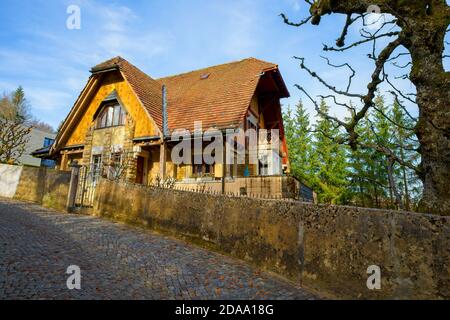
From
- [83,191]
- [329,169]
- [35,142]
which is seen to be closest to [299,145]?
[329,169]

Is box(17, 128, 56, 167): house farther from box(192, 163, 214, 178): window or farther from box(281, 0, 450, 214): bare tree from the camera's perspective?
box(281, 0, 450, 214): bare tree

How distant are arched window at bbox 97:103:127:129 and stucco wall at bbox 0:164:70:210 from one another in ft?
14.8

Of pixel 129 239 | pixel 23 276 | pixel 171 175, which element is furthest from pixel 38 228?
pixel 171 175

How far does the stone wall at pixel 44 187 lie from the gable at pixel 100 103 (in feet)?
13.1

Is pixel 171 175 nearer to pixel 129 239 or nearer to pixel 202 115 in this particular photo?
pixel 202 115

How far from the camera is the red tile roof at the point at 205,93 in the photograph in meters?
12.7

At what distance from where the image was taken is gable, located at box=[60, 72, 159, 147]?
14016 millimetres

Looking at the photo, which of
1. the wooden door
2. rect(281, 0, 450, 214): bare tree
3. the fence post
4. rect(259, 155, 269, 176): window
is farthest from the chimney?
rect(281, 0, 450, 214): bare tree

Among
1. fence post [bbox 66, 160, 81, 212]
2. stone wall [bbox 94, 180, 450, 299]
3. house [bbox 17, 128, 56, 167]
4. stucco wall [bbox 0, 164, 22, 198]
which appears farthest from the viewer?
house [bbox 17, 128, 56, 167]

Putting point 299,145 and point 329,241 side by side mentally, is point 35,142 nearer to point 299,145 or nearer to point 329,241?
point 299,145

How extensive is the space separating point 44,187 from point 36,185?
82 centimetres

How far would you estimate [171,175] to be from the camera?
13.3 m

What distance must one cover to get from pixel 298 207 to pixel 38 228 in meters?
6.93

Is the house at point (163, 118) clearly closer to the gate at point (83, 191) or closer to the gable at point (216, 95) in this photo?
the gable at point (216, 95)
